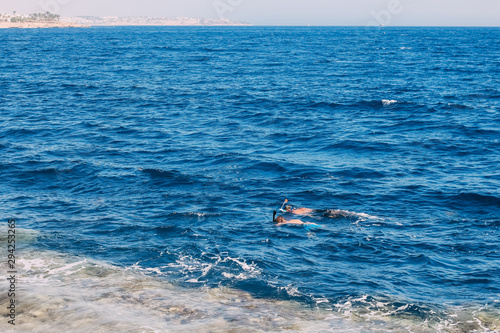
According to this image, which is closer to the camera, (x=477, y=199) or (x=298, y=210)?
(x=298, y=210)

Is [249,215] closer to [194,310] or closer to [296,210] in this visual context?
[296,210]

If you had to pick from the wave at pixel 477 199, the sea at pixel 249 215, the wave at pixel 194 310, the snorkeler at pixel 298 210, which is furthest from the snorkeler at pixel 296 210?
the wave at pixel 477 199

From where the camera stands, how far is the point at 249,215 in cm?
2339

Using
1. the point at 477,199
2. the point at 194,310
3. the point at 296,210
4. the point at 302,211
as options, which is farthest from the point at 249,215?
the point at 477,199

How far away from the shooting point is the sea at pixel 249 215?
51.7ft

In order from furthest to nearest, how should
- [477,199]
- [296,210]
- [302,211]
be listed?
[477,199] < [302,211] < [296,210]

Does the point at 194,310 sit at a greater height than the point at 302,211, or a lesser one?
lesser

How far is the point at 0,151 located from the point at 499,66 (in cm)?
7685

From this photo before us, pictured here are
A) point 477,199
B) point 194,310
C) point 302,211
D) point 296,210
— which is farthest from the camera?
point 477,199

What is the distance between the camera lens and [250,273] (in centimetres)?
1812

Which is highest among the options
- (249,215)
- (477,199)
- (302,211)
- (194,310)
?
(477,199)

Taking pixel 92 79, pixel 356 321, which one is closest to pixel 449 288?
pixel 356 321

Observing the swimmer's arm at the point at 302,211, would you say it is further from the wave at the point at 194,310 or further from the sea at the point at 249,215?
the wave at the point at 194,310

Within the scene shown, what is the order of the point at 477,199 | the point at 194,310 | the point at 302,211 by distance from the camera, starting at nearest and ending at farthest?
the point at 194,310 < the point at 302,211 < the point at 477,199
